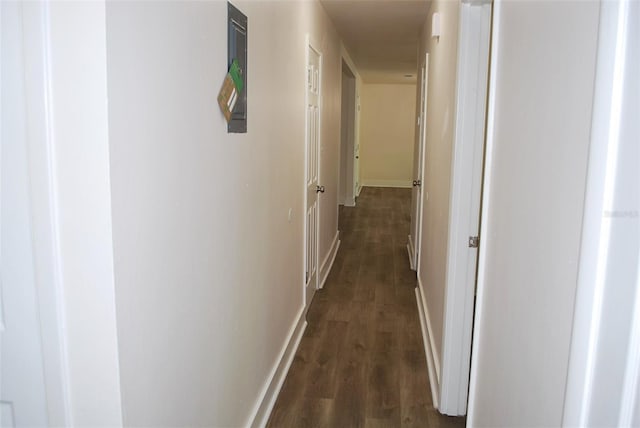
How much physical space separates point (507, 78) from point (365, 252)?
5.03m

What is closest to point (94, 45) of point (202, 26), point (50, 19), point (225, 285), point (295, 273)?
point (50, 19)

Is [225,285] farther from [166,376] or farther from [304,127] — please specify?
[304,127]

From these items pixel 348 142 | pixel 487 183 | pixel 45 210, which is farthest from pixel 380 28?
pixel 45 210

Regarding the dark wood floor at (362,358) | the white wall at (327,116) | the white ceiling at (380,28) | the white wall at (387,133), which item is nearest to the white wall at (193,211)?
the dark wood floor at (362,358)

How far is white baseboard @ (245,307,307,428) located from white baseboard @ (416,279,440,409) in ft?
2.82

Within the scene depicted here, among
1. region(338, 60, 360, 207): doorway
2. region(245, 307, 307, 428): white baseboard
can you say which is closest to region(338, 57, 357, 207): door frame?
region(338, 60, 360, 207): doorway

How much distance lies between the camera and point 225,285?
2053 mm

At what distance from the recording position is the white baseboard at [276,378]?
2626 mm

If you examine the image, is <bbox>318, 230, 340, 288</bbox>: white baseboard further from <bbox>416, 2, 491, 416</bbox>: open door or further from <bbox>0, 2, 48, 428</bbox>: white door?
<bbox>0, 2, 48, 428</bbox>: white door

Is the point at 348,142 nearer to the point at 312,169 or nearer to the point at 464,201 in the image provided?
the point at 312,169

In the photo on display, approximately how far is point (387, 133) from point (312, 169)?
8696 mm

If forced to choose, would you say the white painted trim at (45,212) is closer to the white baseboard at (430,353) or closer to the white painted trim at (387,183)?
the white baseboard at (430,353)

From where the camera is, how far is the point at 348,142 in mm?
9812

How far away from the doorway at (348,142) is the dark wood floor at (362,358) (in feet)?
12.7
